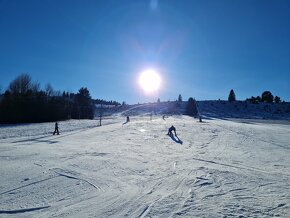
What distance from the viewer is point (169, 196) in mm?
9094

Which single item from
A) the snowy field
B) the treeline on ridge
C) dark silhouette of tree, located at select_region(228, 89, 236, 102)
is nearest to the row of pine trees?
dark silhouette of tree, located at select_region(228, 89, 236, 102)

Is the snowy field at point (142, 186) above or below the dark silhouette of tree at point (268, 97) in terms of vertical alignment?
below

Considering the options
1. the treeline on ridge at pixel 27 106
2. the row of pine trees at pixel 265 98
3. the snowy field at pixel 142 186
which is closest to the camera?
the snowy field at pixel 142 186

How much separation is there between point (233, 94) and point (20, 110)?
344 ft

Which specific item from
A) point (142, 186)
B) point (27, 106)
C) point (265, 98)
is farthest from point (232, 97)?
point (142, 186)

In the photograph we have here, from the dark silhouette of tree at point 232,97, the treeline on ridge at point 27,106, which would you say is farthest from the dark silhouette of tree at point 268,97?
the treeline on ridge at point 27,106

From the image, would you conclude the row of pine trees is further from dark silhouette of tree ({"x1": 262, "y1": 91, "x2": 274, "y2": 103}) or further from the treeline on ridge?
the treeline on ridge

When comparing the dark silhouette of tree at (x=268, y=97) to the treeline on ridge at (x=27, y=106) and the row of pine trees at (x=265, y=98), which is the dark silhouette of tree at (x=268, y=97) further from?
the treeline on ridge at (x=27, y=106)

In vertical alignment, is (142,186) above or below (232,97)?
below

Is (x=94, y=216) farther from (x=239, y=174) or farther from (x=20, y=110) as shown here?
(x=20, y=110)

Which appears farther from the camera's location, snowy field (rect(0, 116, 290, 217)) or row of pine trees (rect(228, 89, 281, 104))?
row of pine trees (rect(228, 89, 281, 104))

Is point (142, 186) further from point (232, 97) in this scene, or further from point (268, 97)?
point (268, 97)

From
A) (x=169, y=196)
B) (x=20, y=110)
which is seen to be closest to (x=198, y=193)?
(x=169, y=196)

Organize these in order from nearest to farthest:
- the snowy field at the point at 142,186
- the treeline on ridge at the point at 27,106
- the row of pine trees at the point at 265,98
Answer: the snowy field at the point at 142,186, the treeline on ridge at the point at 27,106, the row of pine trees at the point at 265,98
